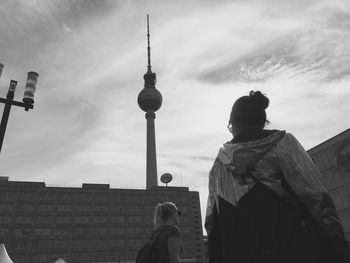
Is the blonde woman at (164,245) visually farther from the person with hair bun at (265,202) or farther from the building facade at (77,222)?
the building facade at (77,222)

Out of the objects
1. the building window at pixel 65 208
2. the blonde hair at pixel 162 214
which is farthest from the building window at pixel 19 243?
the blonde hair at pixel 162 214

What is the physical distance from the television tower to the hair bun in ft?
310

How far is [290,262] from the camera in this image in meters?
1.81

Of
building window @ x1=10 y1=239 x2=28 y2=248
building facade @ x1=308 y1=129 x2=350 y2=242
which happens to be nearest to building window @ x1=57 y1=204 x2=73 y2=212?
building window @ x1=10 y1=239 x2=28 y2=248

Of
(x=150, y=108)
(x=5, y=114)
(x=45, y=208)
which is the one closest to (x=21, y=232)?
(x=45, y=208)

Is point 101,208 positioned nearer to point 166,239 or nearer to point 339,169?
point 339,169

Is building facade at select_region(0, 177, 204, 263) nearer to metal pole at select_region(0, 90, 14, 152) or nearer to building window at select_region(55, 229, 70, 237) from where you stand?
building window at select_region(55, 229, 70, 237)

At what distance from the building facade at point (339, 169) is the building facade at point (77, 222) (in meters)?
62.9

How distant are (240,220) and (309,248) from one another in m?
0.42

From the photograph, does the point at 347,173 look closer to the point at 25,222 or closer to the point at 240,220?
the point at 240,220

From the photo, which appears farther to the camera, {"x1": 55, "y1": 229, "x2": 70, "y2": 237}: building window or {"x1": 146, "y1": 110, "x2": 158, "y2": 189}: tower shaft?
{"x1": 146, "y1": 110, "x2": 158, "y2": 189}: tower shaft

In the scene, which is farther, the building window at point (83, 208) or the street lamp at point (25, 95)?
the building window at point (83, 208)

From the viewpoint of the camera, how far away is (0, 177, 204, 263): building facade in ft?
262

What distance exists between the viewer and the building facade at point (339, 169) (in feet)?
97.3
